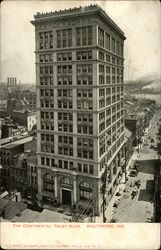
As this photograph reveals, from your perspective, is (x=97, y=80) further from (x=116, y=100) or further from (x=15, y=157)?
(x=15, y=157)

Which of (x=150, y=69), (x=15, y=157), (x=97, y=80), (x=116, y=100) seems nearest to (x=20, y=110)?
(x=15, y=157)

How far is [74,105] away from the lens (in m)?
24.8

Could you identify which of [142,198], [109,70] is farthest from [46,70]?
[142,198]

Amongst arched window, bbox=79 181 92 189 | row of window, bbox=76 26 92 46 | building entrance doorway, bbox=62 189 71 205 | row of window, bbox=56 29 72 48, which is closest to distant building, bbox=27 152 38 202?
building entrance doorway, bbox=62 189 71 205

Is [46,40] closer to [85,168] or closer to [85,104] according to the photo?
[85,104]

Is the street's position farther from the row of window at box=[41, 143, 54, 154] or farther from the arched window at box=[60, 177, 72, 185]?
the row of window at box=[41, 143, 54, 154]

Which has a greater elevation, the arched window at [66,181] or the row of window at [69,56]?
the row of window at [69,56]

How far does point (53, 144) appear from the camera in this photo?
2700cm

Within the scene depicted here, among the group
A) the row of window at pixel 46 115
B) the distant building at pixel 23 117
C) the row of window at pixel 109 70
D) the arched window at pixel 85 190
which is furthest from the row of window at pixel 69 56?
the distant building at pixel 23 117

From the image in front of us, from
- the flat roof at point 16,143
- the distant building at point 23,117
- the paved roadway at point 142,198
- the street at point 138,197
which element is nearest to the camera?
the paved roadway at point 142,198

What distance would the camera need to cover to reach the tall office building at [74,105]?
2302cm

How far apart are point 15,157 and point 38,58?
12.6 metres

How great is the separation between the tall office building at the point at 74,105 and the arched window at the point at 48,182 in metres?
0.10

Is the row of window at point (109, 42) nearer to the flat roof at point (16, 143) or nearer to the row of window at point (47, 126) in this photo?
the row of window at point (47, 126)
